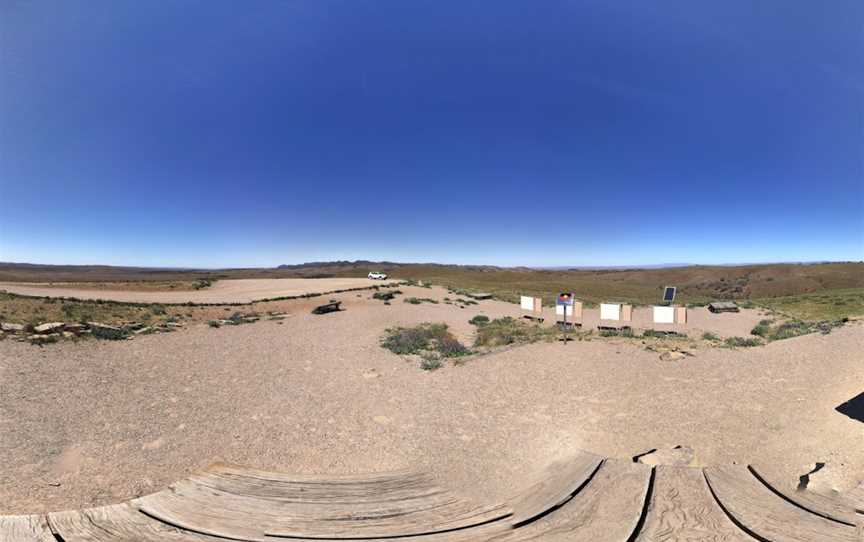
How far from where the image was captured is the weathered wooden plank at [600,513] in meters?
1.74

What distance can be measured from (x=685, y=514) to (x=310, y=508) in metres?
1.89

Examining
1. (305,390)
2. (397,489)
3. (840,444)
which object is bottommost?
(305,390)

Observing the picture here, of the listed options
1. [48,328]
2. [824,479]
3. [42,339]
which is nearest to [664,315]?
[824,479]

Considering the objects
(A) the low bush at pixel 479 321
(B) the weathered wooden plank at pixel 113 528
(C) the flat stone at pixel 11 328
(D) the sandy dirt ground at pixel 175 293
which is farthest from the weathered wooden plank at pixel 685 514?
(D) the sandy dirt ground at pixel 175 293

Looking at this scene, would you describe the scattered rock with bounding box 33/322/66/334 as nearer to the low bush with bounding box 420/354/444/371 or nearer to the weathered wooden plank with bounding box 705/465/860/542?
the low bush with bounding box 420/354/444/371

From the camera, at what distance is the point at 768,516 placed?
178 centimetres

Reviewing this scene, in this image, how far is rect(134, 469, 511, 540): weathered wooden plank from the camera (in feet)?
5.72

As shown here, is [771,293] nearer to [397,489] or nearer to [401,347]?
[401,347]

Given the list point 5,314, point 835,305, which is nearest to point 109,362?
point 5,314

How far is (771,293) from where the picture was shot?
55062 millimetres

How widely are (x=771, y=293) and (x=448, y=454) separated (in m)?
70.0

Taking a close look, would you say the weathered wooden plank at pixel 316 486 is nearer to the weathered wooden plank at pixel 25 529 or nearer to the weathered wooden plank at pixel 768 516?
the weathered wooden plank at pixel 25 529

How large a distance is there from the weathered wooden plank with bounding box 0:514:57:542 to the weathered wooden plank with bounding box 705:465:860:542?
9.90 feet

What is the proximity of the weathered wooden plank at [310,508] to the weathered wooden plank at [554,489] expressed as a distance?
4.6 inches
